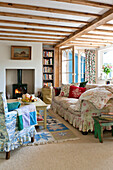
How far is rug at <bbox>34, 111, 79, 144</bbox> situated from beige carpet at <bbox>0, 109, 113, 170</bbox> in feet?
0.51

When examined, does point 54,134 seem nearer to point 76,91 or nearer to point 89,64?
point 76,91

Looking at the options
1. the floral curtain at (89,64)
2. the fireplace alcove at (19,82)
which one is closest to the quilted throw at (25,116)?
the fireplace alcove at (19,82)

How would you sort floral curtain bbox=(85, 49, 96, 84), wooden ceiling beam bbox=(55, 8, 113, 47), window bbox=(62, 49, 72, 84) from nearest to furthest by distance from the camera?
wooden ceiling beam bbox=(55, 8, 113, 47) < window bbox=(62, 49, 72, 84) < floral curtain bbox=(85, 49, 96, 84)

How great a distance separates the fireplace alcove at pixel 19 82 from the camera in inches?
268

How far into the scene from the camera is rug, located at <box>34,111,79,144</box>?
2742mm

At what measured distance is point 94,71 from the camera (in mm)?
8461

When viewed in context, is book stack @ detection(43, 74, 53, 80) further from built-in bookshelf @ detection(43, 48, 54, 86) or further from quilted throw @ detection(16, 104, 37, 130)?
quilted throw @ detection(16, 104, 37, 130)

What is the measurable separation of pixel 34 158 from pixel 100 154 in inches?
36.7

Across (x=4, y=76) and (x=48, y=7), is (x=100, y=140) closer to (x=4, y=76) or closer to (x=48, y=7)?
(x=48, y=7)

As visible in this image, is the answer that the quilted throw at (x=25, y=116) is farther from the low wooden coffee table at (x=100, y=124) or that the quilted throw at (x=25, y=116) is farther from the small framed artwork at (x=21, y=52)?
the small framed artwork at (x=21, y=52)

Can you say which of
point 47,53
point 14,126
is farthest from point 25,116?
point 47,53

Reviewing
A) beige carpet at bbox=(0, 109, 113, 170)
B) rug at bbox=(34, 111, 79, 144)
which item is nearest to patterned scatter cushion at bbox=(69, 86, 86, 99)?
rug at bbox=(34, 111, 79, 144)

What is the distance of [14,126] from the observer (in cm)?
218

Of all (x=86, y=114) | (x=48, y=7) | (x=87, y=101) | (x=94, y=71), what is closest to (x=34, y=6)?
(x=48, y=7)
